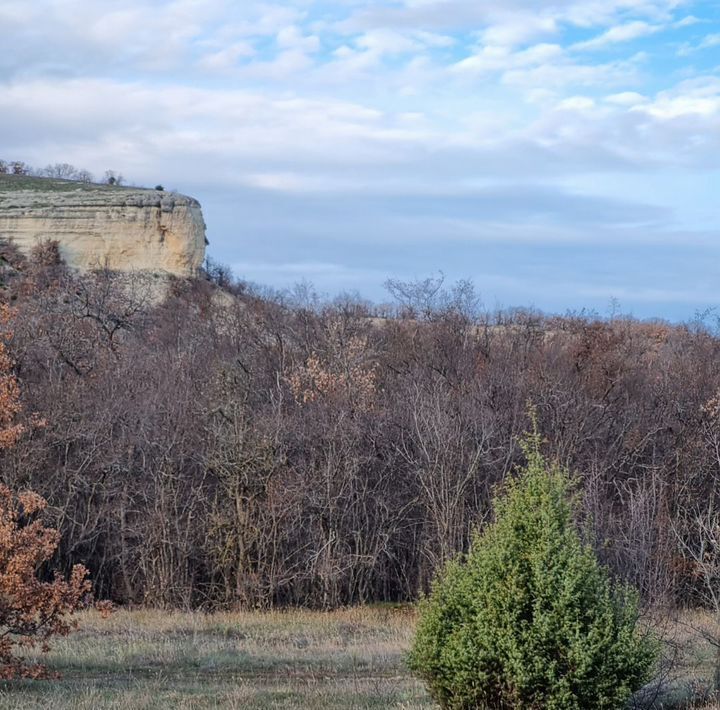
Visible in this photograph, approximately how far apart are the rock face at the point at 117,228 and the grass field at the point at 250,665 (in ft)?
143

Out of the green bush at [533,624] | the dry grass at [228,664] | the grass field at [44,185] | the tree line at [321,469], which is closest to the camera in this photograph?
the green bush at [533,624]

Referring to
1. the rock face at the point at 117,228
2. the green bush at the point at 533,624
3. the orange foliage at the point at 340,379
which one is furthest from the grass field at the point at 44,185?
the green bush at the point at 533,624

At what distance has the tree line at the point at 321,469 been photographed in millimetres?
23750

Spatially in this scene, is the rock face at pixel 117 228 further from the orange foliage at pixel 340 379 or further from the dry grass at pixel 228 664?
the dry grass at pixel 228 664

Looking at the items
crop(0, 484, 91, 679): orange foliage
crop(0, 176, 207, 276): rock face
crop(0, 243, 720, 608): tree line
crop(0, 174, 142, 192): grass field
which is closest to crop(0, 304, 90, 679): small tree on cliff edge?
crop(0, 484, 91, 679): orange foliage

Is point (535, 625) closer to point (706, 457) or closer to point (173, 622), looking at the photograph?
point (173, 622)

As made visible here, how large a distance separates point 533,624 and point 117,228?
57778 millimetres

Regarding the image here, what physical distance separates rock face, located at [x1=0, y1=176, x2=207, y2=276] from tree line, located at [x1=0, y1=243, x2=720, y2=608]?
31.2 m

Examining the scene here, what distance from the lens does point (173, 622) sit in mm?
19703

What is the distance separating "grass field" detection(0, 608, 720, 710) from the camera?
10641 mm

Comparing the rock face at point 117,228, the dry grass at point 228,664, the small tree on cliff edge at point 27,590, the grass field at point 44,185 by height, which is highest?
the grass field at point 44,185

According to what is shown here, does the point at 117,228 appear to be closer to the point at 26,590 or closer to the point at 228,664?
the point at 228,664

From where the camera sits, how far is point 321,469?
24672 mm

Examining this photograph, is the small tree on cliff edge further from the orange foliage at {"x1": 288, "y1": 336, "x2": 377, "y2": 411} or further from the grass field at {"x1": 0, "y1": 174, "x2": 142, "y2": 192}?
the grass field at {"x1": 0, "y1": 174, "x2": 142, "y2": 192}
